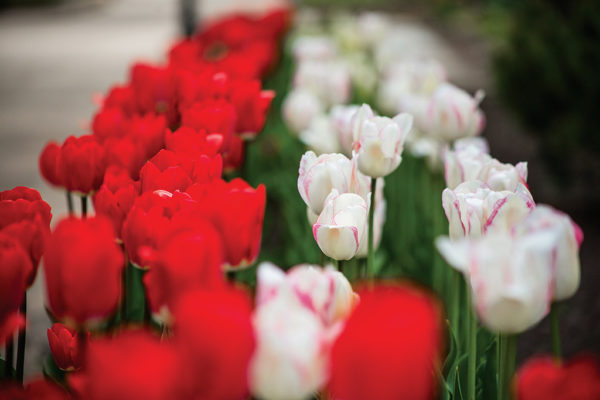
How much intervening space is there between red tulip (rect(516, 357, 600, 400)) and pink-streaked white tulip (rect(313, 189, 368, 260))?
465 millimetres

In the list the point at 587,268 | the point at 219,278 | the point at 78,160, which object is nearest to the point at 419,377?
the point at 219,278

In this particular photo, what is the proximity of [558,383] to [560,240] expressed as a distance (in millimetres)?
194

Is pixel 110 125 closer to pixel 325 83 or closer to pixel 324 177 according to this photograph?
pixel 324 177

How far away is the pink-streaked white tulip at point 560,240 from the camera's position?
75 cm

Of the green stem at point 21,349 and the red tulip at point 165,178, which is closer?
the green stem at point 21,349

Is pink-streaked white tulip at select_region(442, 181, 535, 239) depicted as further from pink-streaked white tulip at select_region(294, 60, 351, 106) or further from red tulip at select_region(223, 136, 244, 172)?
pink-streaked white tulip at select_region(294, 60, 351, 106)

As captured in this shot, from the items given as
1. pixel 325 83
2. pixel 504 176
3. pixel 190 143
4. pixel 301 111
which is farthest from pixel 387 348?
pixel 325 83

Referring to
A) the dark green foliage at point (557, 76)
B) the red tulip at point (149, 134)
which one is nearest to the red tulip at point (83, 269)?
the red tulip at point (149, 134)

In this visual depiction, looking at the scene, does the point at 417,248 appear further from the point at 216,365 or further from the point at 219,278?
the point at 216,365

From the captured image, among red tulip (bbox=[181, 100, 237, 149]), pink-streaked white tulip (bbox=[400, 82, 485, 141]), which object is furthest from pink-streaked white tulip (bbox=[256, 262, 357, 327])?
pink-streaked white tulip (bbox=[400, 82, 485, 141])

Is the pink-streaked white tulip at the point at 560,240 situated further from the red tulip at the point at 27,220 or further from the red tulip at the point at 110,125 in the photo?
the red tulip at the point at 110,125

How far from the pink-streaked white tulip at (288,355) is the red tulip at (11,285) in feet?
1.03

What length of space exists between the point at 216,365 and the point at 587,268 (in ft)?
12.0

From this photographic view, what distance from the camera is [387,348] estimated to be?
546 millimetres
